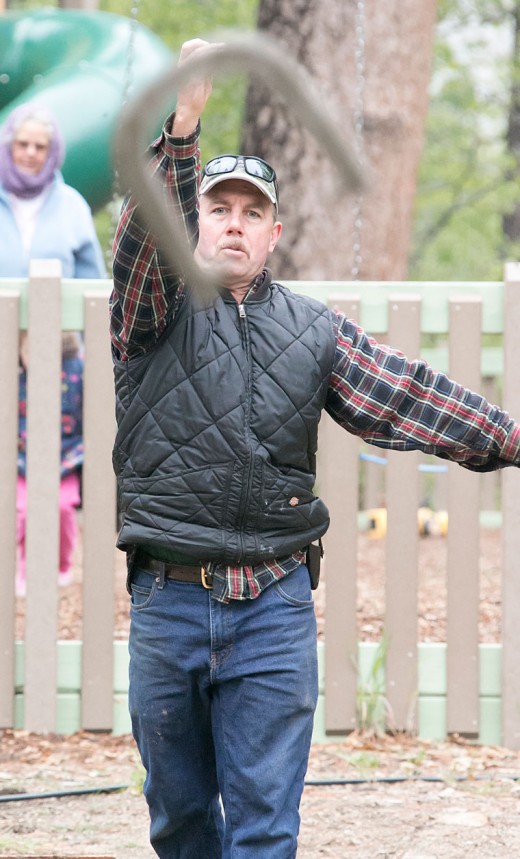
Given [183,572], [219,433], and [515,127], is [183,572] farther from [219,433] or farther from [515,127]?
[515,127]

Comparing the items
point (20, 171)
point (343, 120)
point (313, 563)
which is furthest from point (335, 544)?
point (343, 120)

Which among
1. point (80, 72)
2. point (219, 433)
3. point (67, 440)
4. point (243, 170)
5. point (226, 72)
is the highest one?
point (80, 72)

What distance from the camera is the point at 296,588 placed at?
272cm

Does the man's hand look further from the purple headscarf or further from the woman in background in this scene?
the purple headscarf

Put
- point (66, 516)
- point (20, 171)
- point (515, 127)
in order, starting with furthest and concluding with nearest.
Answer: point (515, 127), point (20, 171), point (66, 516)

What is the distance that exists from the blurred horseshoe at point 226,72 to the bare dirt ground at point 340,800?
85.8 inches

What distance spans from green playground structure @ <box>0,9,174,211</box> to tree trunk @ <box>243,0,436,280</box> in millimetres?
1010

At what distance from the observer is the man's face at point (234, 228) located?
2.57 m

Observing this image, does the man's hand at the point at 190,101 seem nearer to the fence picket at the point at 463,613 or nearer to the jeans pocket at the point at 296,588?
the jeans pocket at the point at 296,588

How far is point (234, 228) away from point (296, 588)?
0.80 m

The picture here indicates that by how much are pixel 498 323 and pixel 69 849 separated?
7.43ft

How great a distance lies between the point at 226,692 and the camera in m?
2.67

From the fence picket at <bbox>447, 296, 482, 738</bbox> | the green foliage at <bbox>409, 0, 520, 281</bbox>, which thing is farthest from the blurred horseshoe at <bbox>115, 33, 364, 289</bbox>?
the green foliage at <bbox>409, 0, 520, 281</bbox>

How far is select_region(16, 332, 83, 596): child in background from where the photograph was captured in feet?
16.0
